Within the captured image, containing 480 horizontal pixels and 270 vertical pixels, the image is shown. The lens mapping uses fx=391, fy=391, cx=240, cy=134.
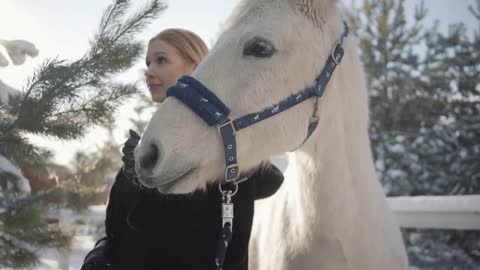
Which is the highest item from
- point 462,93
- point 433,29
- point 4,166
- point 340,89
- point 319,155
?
point 433,29

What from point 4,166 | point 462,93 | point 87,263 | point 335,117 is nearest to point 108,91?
point 4,166

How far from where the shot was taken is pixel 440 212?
8.16ft

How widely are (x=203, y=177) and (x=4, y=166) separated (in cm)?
119

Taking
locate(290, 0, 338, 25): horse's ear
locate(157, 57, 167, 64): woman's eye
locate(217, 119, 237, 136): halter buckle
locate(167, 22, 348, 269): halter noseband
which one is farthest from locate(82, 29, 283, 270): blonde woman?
locate(290, 0, 338, 25): horse's ear

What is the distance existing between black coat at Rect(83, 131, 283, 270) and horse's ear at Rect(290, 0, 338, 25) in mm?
820

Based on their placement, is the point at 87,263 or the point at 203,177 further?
the point at 87,263

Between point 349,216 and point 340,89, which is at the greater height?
point 340,89

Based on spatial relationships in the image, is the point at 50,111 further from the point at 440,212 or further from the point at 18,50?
the point at 440,212

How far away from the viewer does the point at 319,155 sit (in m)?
1.75

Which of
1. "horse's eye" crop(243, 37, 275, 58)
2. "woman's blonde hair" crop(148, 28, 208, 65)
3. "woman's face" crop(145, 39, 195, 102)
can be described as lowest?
"horse's eye" crop(243, 37, 275, 58)

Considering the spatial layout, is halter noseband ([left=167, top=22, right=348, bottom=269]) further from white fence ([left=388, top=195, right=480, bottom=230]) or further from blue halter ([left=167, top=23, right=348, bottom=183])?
white fence ([left=388, top=195, right=480, bottom=230])

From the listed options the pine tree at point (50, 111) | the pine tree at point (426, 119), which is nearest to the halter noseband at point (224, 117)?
the pine tree at point (50, 111)

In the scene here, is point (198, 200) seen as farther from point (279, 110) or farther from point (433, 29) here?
point (433, 29)

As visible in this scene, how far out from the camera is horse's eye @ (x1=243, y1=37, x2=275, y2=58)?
5.01ft
